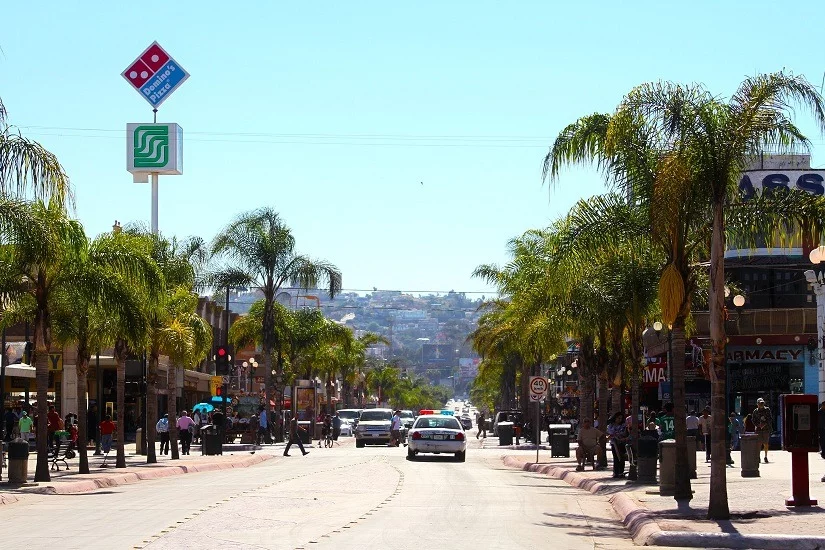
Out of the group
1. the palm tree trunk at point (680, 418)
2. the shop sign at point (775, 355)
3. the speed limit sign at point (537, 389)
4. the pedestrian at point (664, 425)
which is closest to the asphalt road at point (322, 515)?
the palm tree trunk at point (680, 418)

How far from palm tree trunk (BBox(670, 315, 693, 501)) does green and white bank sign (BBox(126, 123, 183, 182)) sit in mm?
50005

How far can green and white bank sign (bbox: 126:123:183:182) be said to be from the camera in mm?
68062

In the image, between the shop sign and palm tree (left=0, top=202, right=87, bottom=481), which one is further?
the shop sign

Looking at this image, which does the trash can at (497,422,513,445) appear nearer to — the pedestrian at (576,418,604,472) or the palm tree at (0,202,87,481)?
the pedestrian at (576,418,604,472)

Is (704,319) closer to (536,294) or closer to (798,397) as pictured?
(536,294)

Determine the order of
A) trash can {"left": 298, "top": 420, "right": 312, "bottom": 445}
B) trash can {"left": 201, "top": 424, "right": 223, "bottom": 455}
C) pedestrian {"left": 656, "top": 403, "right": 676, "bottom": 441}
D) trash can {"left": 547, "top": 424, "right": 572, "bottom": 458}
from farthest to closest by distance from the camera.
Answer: trash can {"left": 298, "top": 420, "right": 312, "bottom": 445} → trash can {"left": 201, "top": 424, "right": 223, "bottom": 455} → trash can {"left": 547, "top": 424, "right": 572, "bottom": 458} → pedestrian {"left": 656, "top": 403, "right": 676, "bottom": 441}

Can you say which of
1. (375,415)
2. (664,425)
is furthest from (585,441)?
(375,415)

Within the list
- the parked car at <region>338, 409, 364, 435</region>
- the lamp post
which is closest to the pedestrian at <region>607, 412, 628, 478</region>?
the lamp post

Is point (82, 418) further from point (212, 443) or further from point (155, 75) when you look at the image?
point (155, 75)

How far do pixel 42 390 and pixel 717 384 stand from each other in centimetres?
1549

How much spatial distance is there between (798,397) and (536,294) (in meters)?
14.2

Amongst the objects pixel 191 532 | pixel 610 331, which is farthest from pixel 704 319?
pixel 191 532

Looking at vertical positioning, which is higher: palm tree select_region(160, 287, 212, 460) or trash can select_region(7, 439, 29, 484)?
palm tree select_region(160, 287, 212, 460)

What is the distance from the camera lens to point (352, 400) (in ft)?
578
